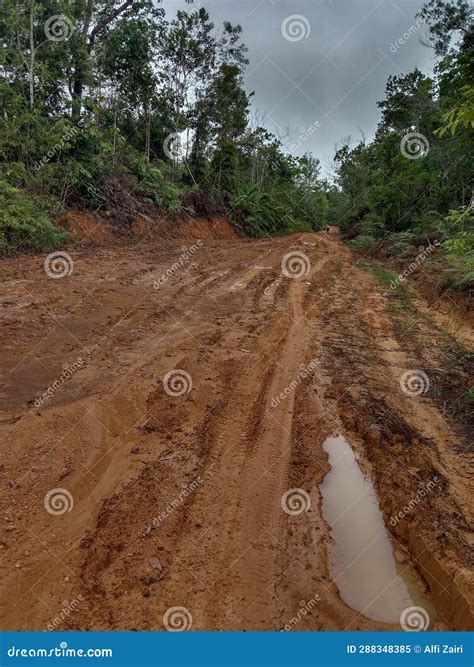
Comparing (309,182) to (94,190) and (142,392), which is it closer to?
(94,190)

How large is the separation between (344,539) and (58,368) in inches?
142

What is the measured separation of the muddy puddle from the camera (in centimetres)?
285

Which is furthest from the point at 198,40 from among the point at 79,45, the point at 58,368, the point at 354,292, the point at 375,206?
the point at 58,368

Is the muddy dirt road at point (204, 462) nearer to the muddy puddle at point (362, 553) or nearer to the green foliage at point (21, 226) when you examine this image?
the muddy puddle at point (362, 553)

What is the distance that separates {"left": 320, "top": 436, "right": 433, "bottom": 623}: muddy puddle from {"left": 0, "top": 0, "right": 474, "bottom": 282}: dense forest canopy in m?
5.90

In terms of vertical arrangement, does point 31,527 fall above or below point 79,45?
below

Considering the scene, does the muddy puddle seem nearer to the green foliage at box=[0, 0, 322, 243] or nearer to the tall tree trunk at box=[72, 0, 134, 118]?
the green foliage at box=[0, 0, 322, 243]

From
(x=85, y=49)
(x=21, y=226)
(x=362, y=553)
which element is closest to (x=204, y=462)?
(x=362, y=553)

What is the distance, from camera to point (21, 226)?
1055 cm

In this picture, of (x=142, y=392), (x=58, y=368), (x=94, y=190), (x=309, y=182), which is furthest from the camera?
(x=309, y=182)

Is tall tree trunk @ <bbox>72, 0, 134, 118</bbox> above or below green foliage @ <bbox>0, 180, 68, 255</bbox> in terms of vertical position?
above

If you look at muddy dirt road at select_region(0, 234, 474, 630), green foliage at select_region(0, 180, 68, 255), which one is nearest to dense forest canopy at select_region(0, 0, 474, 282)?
green foliage at select_region(0, 180, 68, 255)

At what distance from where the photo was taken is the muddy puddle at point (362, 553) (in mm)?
2854

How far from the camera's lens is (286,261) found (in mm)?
13898
